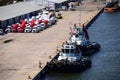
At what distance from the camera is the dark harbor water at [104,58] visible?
170 ft

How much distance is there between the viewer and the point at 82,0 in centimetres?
14888

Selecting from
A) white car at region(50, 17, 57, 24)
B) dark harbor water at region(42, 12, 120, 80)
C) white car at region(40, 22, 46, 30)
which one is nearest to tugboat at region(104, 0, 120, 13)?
dark harbor water at region(42, 12, 120, 80)

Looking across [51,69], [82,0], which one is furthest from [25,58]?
[82,0]

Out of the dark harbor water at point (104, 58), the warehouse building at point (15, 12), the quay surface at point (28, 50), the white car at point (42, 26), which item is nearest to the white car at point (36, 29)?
the quay surface at point (28, 50)

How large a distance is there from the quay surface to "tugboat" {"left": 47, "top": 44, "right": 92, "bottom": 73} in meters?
1.49

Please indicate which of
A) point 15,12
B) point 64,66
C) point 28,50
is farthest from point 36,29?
point 64,66

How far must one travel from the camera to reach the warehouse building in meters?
88.2

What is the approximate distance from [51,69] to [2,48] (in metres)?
15.0

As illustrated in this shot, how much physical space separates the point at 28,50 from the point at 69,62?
11.5 metres

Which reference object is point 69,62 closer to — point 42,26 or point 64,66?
point 64,66

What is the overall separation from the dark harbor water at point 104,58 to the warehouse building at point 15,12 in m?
16.1

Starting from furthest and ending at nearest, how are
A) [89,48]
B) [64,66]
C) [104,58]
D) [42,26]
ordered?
1. [42,26]
2. [89,48]
3. [104,58]
4. [64,66]

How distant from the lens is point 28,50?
207 ft

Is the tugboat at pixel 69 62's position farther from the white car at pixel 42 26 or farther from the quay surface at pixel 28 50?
the white car at pixel 42 26
